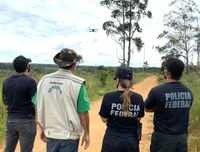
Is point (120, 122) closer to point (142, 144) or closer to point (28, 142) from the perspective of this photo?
point (28, 142)

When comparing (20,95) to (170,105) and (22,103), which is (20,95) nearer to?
(22,103)

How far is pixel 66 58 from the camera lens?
13.1ft

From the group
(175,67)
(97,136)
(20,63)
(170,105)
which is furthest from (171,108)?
(97,136)

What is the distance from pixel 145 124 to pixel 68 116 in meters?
6.34

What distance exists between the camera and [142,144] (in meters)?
7.70

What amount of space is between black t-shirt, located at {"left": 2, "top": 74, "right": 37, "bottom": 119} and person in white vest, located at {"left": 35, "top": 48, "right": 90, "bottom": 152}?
29.0 inches

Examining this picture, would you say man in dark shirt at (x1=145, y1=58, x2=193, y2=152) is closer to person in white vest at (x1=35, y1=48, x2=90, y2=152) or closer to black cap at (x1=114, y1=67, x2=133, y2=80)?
black cap at (x1=114, y1=67, x2=133, y2=80)

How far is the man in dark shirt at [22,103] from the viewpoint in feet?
15.5

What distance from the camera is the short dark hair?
4074 mm

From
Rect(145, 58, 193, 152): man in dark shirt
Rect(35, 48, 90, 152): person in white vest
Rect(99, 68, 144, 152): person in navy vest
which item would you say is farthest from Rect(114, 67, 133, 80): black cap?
Rect(35, 48, 90, 152): person in white vest

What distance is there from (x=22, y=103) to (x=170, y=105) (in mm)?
1976

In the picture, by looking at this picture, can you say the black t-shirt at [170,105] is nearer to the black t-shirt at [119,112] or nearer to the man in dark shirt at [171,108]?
the man in dark shirt at [171,108]

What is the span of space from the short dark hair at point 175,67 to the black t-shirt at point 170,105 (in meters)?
0.11

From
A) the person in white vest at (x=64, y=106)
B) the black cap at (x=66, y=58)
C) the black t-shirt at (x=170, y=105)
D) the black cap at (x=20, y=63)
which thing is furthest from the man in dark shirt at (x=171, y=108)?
the black cap at (x=20, y=63)
